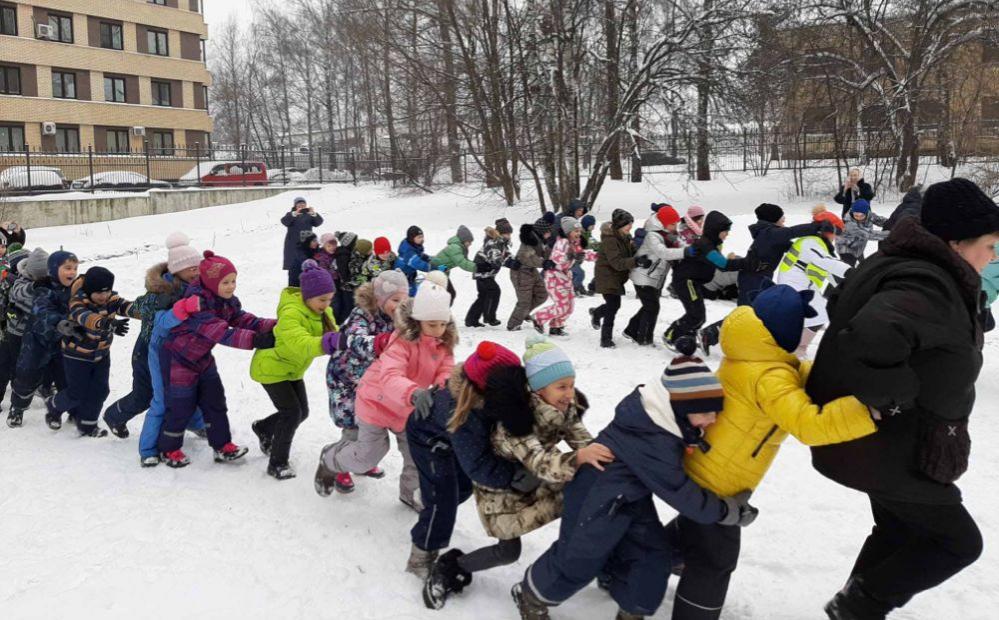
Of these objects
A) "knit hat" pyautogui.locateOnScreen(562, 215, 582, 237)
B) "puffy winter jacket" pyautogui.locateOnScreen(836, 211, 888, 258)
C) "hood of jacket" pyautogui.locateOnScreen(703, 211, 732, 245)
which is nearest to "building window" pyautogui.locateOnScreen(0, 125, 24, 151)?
"knit hat" pyautogui.locateOnScreen(562, 215, 582, 237)

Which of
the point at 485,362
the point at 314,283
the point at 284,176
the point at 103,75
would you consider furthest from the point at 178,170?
the point at 485,362

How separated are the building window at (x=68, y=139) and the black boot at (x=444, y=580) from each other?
4252 cm

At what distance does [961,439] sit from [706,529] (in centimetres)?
103

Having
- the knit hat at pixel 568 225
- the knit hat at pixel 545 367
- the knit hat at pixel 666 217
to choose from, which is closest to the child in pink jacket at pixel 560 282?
the knit hat at pixel 568 225

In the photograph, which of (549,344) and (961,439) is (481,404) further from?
(961,439)

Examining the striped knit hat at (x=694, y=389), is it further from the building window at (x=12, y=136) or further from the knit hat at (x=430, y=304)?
the building window at (x=12, y=136)

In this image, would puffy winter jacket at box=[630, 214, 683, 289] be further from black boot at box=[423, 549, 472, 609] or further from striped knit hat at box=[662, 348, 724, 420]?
striped knit hat at box=[662, 348, 724, 420]

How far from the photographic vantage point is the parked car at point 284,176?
35903 mm

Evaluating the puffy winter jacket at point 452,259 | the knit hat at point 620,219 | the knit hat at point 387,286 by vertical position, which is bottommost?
the puffy winter jacket at point 452,259

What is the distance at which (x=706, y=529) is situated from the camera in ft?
11.4

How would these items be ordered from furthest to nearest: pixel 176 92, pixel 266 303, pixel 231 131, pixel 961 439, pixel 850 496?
pixel 231 131
pixel 176 92
pixel 266 303
pixel 850 496
pixel 961 439

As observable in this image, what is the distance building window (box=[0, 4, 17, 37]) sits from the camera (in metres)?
38.2

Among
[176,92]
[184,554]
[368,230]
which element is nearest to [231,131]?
[176,92]

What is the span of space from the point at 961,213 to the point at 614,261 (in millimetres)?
6518
